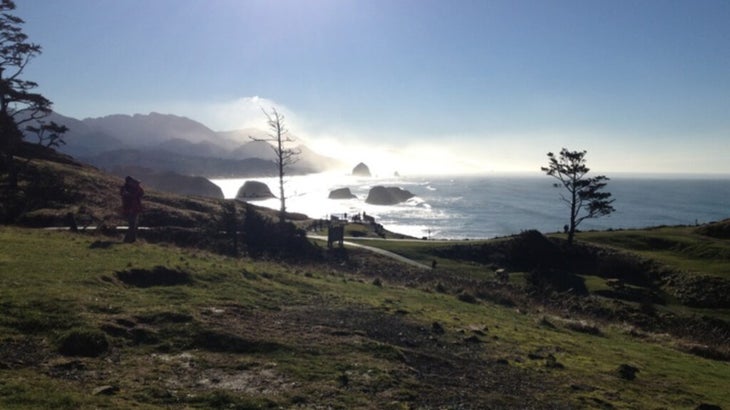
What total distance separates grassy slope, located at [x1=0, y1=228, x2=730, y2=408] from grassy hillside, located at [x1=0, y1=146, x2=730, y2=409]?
0.05m

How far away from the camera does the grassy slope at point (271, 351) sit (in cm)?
909

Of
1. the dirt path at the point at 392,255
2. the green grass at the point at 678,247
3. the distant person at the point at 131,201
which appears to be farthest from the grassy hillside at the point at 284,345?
the green grass at the point at 678,247

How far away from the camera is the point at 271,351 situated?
11.8m

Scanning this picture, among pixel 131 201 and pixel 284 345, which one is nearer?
pixel 284 345

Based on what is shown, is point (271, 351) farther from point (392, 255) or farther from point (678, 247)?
point (678, 247)

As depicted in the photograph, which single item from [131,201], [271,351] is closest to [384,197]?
[131,201]

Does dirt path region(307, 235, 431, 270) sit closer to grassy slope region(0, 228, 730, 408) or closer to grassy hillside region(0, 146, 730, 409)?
grassy hillside region(0, 146, 730, 409)

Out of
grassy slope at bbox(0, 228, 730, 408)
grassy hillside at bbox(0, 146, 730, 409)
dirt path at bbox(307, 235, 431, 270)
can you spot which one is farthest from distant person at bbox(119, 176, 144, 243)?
dirt path at bbox(307, 235, 431, 270)

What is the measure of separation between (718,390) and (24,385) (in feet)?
56.0

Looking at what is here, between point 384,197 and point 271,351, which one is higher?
point 384,197

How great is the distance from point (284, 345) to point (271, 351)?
47 centimetres

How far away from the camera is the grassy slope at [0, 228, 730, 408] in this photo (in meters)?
9.09

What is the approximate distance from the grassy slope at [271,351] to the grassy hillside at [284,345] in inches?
2.1

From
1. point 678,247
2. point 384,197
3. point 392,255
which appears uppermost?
point 384,197
